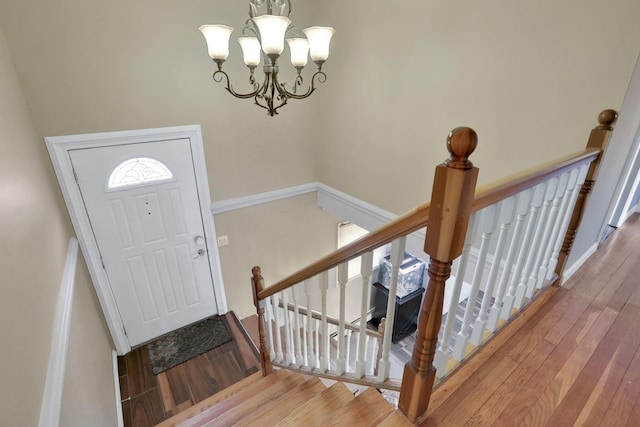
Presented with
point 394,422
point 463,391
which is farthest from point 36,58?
point 463,391

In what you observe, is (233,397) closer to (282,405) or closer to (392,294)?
(282,405)

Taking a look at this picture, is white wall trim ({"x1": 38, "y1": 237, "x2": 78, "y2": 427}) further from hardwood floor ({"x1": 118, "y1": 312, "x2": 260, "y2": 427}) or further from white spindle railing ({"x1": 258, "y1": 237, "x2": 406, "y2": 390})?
hardwood floor ({"x1": 118, "y1": 312, "x2": 260, "y2": 427})

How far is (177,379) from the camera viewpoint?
9.56ft

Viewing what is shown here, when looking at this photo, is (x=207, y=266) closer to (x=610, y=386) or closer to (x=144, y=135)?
(x=144, y=135)

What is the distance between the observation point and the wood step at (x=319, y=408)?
1.44 meters

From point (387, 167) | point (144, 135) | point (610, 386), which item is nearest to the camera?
point (610, 386)

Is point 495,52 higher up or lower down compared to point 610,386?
higher up

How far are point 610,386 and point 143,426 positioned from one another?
312 centimetres

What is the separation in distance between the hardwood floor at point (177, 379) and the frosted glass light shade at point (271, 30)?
288 cm

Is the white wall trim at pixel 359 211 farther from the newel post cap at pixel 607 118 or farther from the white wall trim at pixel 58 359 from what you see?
the white wall trim at pixel 58 359

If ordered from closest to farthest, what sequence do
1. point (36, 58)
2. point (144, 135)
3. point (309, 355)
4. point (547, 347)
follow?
1. point (547, 347)
2. point (309, 355)
3. point (36, 58)
4. point (144, 135)

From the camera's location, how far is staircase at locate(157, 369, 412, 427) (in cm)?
128

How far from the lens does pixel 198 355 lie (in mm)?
3178

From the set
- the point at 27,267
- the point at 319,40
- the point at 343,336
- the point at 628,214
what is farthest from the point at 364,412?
the point at 628,214
